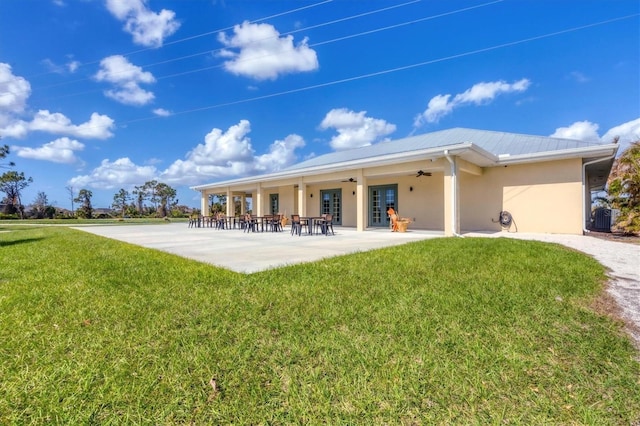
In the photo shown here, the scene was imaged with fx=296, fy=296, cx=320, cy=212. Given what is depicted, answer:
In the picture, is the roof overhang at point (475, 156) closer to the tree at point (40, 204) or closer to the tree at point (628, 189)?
the tree at point (628, 189)

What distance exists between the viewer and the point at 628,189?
437 inches

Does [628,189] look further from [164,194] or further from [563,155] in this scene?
[164,194]

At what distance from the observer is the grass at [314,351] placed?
6.18 ft

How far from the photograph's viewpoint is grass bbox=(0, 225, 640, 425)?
6.18 ft

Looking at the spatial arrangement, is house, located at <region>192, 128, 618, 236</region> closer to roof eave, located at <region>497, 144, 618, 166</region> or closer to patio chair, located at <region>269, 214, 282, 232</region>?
roof eave, located at <region>497, 144, 618, 166</region>

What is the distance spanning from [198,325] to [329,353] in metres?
1.38

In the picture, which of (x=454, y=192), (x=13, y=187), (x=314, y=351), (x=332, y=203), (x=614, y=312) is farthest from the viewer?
(x=13, y=187)

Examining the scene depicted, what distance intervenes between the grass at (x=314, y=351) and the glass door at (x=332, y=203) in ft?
46.9

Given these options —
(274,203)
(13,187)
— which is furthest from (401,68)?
(13,187)

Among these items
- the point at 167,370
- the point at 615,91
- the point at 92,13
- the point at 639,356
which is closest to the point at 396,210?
the point at 615,91

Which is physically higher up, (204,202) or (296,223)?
(204,202)

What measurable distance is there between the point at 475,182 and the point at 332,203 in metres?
8.51

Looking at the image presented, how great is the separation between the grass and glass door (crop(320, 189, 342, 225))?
46.9ft

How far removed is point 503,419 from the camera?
1.82 metres
